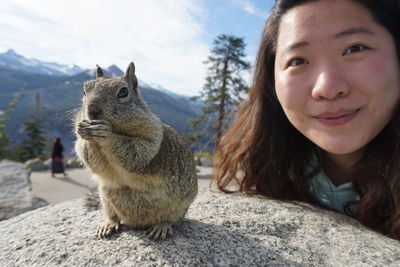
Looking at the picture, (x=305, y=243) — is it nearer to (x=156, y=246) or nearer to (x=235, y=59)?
(x=156, y=246)

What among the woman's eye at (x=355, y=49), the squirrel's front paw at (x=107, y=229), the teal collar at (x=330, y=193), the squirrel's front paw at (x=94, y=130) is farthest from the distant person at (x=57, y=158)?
the woman's eye at (x=355, y=49)

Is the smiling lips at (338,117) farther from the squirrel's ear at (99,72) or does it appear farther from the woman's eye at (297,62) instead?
the squirrel's ear at (99,72)

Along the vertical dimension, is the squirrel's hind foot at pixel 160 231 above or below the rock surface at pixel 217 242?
above

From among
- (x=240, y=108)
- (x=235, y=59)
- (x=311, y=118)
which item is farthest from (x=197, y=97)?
(x=311, y=118)

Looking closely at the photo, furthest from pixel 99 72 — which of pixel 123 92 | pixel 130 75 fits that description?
pixel 123 92

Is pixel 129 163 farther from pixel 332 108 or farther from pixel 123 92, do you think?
pixel 332 108

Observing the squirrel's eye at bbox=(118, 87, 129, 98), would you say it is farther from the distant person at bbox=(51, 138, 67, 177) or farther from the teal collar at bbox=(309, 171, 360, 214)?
the distant person at bbox=(51, 138, 67, 177)

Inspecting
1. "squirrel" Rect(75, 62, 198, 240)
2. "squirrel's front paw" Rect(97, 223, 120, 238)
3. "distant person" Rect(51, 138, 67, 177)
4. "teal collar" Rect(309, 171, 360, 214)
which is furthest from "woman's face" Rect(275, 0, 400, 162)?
"distant person" Rect(51, 138, 67, 177)
